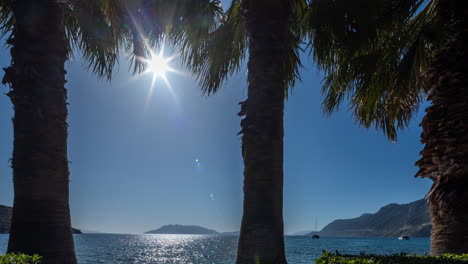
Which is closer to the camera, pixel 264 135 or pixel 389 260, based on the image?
pixel 389 260

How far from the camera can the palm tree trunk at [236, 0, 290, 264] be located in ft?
17.7

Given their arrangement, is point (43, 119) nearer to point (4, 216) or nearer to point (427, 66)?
point (427, 66)

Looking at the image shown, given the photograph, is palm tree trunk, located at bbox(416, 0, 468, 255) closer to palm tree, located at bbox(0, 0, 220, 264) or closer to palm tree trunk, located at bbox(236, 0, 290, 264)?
palm tree trunk, located at bbox(236, 0, 290, 264)

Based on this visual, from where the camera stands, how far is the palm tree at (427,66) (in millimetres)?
6273

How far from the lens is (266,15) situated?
623 cm

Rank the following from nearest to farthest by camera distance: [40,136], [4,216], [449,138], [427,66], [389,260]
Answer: [389,260] < [40,136] < [449,138] < [427,66] < [4,216]

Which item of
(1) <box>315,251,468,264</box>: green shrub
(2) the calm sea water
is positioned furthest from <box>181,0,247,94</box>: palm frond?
(2) the calm sea water

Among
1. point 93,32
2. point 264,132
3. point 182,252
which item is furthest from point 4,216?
point 264,132

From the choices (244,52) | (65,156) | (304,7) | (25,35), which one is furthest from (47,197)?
(304,7)

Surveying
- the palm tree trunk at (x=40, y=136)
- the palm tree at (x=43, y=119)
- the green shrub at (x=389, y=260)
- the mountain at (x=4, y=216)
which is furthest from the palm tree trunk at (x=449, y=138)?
the mountain at (x=4, y=216)

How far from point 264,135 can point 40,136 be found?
3601mm

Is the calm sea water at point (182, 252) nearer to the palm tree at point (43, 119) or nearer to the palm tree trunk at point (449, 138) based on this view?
the palm tree trunk at point (449, 138)

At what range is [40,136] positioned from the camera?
5.75 metres

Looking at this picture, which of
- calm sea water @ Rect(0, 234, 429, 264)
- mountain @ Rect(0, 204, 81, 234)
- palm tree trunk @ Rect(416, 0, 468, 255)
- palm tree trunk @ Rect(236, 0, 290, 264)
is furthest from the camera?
mountain @ Rect(0, 204, 81, 234)
